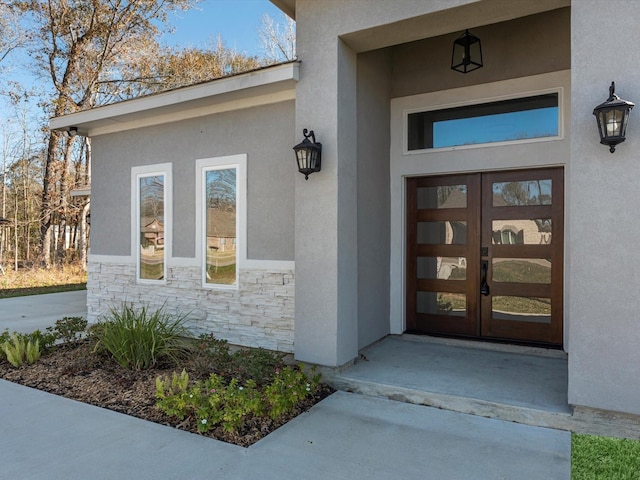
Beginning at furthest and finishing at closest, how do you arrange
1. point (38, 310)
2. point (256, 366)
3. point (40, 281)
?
1. point (40, 281)
2. point (38, 310)
3. point (256, 366)

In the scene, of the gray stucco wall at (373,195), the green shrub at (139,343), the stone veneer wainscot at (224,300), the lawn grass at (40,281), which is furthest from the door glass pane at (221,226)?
the lawn grass at (40,281)

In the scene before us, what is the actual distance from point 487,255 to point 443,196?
967 millimetres

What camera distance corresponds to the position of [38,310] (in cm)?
906

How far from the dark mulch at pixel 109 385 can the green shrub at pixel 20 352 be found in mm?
77

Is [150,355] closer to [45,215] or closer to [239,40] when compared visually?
[45,215]

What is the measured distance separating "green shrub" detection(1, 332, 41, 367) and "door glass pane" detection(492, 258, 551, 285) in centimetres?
579

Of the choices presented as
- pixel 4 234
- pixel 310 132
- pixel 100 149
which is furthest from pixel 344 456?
pixel 4 234

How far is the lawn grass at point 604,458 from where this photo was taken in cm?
277

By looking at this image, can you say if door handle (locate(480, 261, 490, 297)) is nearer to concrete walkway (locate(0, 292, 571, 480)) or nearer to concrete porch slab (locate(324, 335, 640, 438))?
concrete porch slab (locate(324, 335, 640, 438))

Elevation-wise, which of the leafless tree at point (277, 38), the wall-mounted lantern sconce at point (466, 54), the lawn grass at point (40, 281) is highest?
the leafless tree at point (277, 38)

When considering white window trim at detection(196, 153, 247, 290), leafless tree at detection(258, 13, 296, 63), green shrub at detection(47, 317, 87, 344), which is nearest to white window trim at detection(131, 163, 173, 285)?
white window trim at detection(196, 153, 247, 290)

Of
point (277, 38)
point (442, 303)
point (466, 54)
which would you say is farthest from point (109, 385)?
point (277, 38)

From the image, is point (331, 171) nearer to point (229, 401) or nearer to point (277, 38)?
point (229, 401)

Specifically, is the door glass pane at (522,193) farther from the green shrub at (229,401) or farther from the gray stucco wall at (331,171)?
the green shrub at (229,401)
